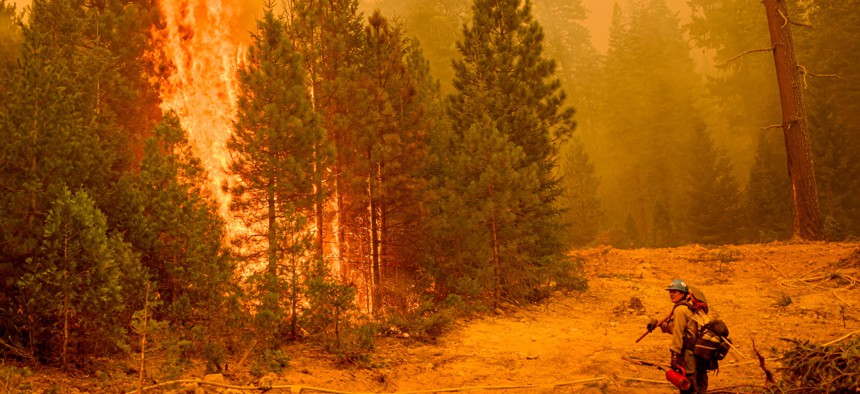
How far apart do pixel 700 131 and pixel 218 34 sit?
32317 millimetres

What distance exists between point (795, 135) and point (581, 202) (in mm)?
16225

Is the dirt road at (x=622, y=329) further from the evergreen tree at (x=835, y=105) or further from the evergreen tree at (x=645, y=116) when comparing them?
the evergreen tree at (x=645, y=116)

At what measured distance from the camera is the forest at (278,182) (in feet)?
24.5

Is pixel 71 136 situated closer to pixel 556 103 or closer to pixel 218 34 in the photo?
pixel 218 34

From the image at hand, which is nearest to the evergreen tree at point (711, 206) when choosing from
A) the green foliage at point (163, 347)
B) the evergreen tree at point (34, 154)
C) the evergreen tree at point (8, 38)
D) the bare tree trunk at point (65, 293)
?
the green foliage at point (163, 347)

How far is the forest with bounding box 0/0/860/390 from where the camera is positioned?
7.47 meters

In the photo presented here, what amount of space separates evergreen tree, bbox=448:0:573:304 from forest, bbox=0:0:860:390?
0.07 meters

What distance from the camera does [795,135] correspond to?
1752cm

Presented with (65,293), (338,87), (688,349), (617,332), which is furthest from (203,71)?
(688,349)

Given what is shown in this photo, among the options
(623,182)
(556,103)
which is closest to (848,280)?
(556,103)

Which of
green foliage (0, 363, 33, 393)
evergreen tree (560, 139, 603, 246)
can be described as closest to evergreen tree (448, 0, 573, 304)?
green foliage (0, 363, 33, 393)

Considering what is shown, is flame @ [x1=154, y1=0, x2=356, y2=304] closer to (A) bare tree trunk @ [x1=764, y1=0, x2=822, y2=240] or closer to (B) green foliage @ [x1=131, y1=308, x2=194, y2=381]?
(B) green foliage @ [x1=131, y1=308, x2=194, y2=381]

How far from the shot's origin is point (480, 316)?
13.5 meters

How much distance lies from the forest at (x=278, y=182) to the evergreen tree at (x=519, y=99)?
68 mm
